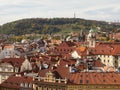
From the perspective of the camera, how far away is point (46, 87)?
228 ft

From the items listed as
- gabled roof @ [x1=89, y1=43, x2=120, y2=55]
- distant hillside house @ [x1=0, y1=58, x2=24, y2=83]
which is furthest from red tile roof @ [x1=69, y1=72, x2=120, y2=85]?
gabled roof @ [x1=89, y1=43, x2=120, y2=55]

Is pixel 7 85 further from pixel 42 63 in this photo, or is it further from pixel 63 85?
pixel 42 63

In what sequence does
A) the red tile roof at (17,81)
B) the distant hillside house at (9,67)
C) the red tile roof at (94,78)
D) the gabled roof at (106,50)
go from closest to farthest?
the red tile roof at (94,78) → the red tile roof at (17,81) → the distant hillside house at (9,67) → the gabled roof at (106,50)

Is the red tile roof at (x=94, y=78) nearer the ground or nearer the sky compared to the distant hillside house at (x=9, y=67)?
nearer the sky

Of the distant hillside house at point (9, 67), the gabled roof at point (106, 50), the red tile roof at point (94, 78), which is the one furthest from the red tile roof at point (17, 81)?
the gabled roof at point (106, 50)

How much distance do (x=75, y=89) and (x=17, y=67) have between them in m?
29.5

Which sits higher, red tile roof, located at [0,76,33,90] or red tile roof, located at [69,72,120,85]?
red tile roof, located at [69,72,120,85]

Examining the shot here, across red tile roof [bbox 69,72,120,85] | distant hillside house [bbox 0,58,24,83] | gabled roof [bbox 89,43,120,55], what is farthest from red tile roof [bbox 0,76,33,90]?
gabled roof [bbox 89,43,120,55]

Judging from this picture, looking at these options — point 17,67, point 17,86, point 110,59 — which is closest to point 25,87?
point 17,86

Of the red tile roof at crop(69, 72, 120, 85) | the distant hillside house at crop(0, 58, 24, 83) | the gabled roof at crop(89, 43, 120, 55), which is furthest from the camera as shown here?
the gabled roof at crop(89, 43, 120, 55)

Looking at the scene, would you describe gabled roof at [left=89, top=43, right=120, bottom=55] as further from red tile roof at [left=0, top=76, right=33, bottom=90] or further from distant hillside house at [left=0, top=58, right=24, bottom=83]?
red tile roof at [left=0, top=76, right=33, bottom=90]

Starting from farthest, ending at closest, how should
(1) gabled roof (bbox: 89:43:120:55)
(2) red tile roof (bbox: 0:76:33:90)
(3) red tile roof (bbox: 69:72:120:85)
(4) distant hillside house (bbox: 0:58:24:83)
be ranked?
(1) gabled roof (bbox: 89:43:120:55), (4) distant hillside house (bbox: 0:58:24:83), (2) red tile roof (bbox: 0:76:33:90), (3) red tile roof (bbox: 69:72:120:85)

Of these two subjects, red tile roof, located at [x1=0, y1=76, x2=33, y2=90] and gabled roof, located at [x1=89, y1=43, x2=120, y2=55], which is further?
gabled roof, located at [x1=89, y1=43, x2=120, y2=55]

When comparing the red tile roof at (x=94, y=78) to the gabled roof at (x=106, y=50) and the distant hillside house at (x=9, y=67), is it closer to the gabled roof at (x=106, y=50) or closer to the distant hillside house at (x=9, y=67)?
the distant hillside house at (x=9, y=67)
